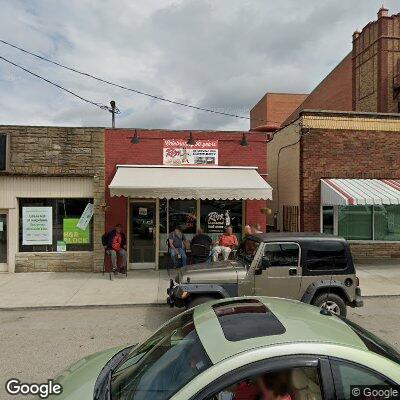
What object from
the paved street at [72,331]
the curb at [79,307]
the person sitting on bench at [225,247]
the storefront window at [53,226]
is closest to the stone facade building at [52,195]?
the storefront window at [53,226]

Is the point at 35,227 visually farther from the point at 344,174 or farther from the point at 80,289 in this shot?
the point at 344,174

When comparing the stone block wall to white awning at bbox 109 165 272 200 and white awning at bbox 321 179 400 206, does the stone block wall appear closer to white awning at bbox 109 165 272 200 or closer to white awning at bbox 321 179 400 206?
white awning at bbox 109 165 272 200

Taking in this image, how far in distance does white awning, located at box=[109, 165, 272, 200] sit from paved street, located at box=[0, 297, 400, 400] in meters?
3.37

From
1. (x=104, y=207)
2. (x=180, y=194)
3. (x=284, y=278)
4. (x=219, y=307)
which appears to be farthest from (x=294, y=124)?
(x=219, y=307)

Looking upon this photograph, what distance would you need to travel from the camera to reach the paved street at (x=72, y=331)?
4938 mm

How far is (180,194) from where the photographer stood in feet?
33.1

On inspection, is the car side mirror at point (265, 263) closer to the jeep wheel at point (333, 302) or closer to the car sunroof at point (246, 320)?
the jeep wheel at point (333, 302)

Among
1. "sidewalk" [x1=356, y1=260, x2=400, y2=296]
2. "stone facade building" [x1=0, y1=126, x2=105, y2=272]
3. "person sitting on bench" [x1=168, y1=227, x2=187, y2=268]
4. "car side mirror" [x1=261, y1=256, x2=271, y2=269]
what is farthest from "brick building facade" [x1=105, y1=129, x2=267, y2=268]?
"car side mirror" [x1=261, y1=256, x2=271, y2=269]

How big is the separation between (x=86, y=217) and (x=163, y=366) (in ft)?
32.2

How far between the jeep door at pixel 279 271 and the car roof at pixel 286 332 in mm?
3571

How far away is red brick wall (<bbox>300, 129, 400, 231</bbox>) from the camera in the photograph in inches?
490

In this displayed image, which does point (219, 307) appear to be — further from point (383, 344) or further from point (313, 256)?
point (313, 256)

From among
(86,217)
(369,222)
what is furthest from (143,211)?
(369,222)

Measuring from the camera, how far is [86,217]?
457 inches
